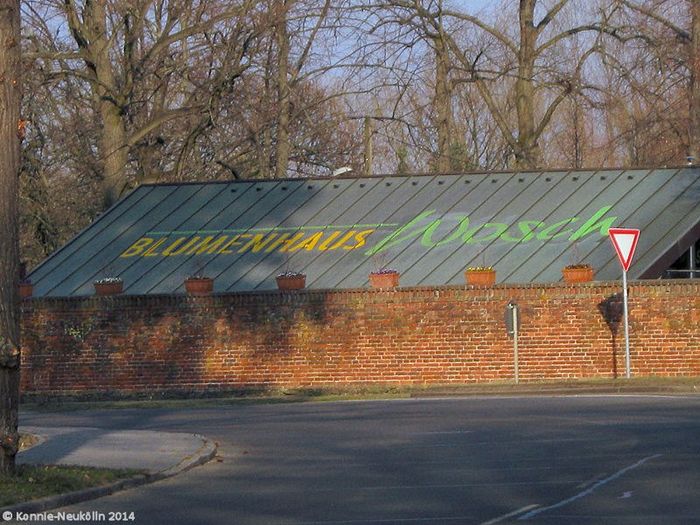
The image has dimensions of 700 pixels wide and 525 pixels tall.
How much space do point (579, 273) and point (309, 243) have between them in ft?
22.9

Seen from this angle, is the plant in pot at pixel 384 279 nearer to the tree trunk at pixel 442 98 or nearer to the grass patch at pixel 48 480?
the tree trunk at pixel 442 98

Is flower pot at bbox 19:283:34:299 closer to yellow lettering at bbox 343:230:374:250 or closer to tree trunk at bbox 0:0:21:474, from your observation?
yellow lettering at bbox 343:230:374:250

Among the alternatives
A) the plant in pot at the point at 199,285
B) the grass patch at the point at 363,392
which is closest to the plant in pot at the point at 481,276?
the grass patch at the point at 363,392

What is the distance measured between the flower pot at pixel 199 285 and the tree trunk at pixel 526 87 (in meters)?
14.5

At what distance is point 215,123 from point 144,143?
3688 mm

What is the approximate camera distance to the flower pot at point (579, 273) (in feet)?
85.3

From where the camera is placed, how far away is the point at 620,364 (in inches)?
1022

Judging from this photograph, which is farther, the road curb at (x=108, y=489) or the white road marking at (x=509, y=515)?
the road curb at (x=108, y=489)

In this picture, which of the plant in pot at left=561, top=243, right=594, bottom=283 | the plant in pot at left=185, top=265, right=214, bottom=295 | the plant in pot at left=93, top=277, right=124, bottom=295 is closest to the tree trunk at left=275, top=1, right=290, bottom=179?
the plant in pot at left=93, top=277, right=124, bottom=295

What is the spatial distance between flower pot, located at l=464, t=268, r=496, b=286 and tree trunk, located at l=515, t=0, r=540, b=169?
43.3ft

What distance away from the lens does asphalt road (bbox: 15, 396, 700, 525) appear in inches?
412

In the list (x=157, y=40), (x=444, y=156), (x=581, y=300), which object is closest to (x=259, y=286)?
(x=581, y=300)

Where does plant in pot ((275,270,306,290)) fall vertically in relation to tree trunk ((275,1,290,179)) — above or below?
below

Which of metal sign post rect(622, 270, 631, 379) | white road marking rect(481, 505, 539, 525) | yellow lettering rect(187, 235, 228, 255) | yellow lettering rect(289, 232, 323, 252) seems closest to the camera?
white road marking rect(481, 505, 539, 525)
